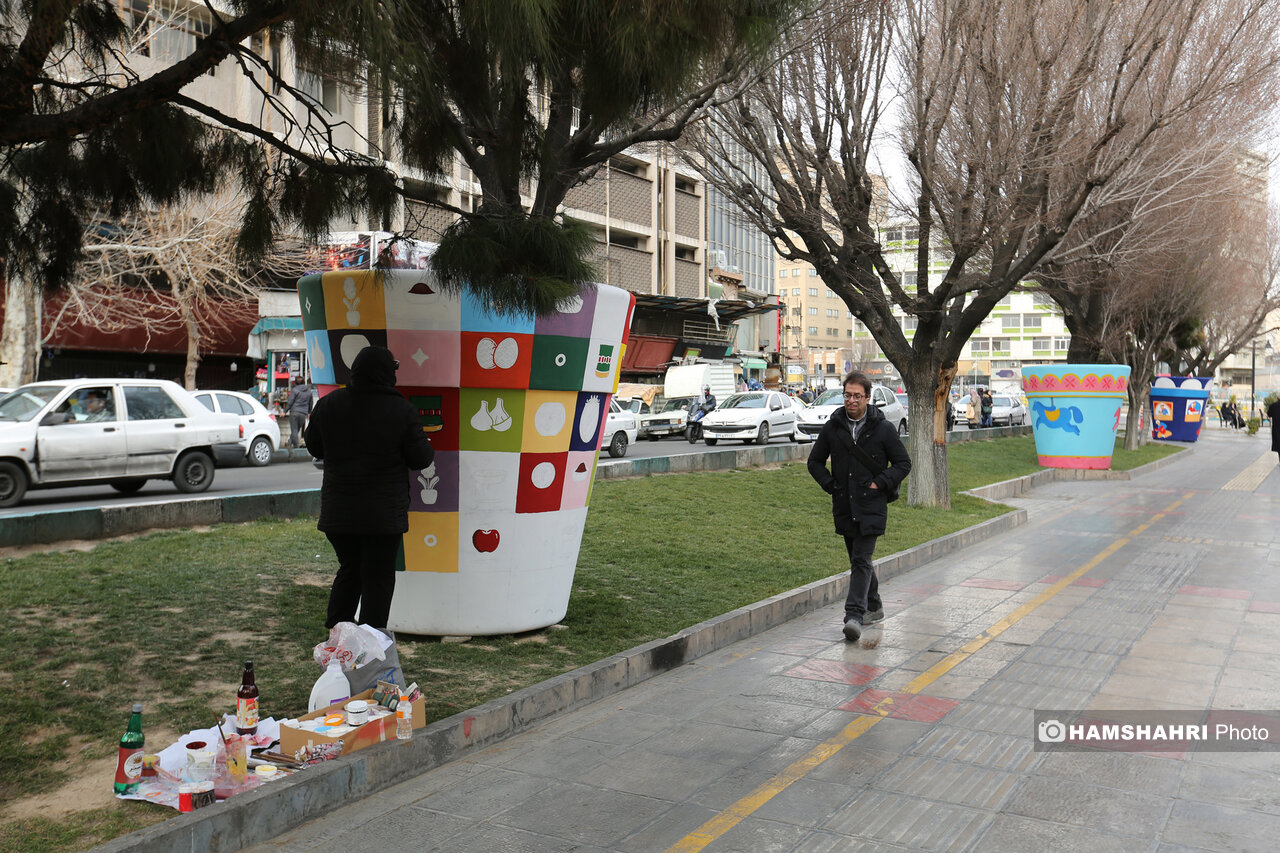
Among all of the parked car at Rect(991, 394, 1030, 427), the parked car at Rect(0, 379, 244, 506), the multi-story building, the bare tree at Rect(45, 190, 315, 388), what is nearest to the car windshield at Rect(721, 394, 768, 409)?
the multi-story building

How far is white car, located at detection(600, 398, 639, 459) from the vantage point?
24016 mm

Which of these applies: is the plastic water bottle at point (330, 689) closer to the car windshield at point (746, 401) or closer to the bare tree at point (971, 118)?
the bare tree at point (971, 118)

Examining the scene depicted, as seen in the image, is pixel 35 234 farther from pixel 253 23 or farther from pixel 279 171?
pixel 253 23

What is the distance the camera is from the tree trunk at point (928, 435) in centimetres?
1559

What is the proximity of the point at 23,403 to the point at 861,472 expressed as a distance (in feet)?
38.3

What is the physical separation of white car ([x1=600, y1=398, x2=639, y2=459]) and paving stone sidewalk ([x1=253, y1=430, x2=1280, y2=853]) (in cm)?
1493

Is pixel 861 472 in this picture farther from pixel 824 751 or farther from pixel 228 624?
pixel 228 624

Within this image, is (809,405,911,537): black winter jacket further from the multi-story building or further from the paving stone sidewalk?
the multi-story building

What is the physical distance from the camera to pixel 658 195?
4912 centimetres

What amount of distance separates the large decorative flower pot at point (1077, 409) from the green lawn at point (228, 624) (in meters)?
12.9

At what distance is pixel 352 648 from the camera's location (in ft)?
16.3

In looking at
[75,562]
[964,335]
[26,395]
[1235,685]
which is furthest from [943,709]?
[26,395]

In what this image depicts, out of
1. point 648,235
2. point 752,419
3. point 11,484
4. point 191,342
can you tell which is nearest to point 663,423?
point 752,419

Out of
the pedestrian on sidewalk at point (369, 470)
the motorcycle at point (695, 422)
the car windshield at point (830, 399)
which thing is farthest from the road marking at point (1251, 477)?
the pedestrian on sidewalk at point (369, 470)
